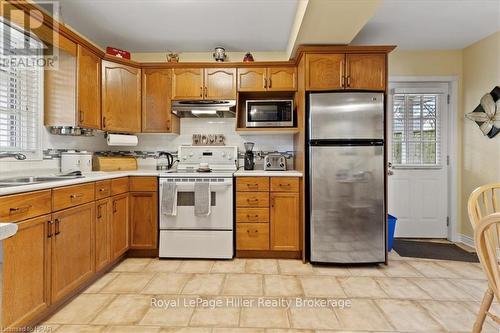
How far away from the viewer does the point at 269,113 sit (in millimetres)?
3170

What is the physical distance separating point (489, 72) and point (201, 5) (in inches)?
130

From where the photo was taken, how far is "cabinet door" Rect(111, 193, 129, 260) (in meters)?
2.62

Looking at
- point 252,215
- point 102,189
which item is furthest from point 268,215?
point 102,189

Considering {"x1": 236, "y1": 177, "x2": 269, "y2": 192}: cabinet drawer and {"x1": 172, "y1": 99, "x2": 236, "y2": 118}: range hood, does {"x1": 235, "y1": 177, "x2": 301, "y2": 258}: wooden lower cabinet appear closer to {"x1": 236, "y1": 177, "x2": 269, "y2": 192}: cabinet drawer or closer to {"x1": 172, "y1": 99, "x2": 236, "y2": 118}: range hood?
{"x1": 236, "y1": 177, "x2": 269, "y2": 192}: cabinet drawer

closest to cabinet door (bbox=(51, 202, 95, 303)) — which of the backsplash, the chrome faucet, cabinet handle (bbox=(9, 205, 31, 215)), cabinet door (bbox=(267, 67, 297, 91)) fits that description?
cabinet handle (bbox=(9, 205, 31, 215))

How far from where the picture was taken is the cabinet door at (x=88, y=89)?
103 inches

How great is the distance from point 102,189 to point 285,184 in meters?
1.76

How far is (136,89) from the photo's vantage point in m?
3.23

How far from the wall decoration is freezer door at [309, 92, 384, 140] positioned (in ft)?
4.87

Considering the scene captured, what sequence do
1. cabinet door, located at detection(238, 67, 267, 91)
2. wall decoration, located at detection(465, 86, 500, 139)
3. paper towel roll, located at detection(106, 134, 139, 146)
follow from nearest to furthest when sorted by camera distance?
1. wall decoration, located at detection(465, 86, 500, 139)
2. paper towel roll, located at detection(106, 134, 139, 146)
3. cabinet door, located at detection(238, 67, 267, 91)

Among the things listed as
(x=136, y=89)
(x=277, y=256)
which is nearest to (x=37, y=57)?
(x=136, y=89)

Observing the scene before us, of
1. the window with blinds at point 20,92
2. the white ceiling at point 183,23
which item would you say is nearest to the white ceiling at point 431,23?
the white ceiling at point 183,23

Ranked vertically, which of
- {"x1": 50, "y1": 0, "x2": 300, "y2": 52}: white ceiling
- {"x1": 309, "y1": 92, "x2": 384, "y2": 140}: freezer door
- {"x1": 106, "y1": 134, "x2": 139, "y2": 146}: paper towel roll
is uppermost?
{"x1": 50, "y1": 0, "x2": 300, "y2": 52}: white ceiling

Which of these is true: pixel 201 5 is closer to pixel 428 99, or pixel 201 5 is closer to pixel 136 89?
pixel 136 89
